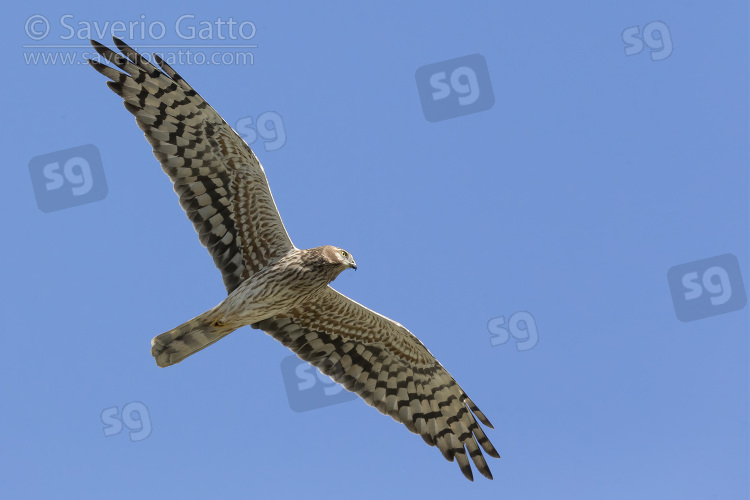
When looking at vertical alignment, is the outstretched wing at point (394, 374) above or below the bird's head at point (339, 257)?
below

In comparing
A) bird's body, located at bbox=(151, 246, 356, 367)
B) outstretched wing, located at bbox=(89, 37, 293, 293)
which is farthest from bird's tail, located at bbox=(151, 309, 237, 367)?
outstretched wing, located at bbox=(89, 37, 293, 293)

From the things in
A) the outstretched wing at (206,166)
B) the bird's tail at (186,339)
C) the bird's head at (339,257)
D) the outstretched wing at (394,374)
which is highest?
the outstretched wing at (206,166)

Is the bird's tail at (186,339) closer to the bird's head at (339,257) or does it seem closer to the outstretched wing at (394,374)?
the outstretched wing at (394,374)

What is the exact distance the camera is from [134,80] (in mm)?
11352

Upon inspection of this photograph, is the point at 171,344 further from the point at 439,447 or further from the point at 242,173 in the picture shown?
the point at 439,447

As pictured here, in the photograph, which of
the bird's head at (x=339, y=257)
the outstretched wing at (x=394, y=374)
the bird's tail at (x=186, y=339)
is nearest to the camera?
the bird's tail at (x=186, y=339)

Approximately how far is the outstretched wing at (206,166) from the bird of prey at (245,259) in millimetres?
11

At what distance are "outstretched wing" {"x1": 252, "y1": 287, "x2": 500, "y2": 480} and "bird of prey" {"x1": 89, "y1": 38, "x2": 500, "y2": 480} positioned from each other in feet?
0.05

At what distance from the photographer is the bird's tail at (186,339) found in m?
11.2

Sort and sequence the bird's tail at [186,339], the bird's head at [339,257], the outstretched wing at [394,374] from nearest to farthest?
the bird's tail at [186,339] → the bird's head at [339,257] → the outstretched wing at [394,374]

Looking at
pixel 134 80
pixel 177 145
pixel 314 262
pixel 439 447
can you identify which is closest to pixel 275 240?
pixel 314 262

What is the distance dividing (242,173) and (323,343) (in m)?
2.50

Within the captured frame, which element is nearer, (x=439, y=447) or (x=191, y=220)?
(x=191, y=220)

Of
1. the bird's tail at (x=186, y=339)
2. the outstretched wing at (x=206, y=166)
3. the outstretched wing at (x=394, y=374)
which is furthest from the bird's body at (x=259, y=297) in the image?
the outstretched wing at (x=394, y=374)
